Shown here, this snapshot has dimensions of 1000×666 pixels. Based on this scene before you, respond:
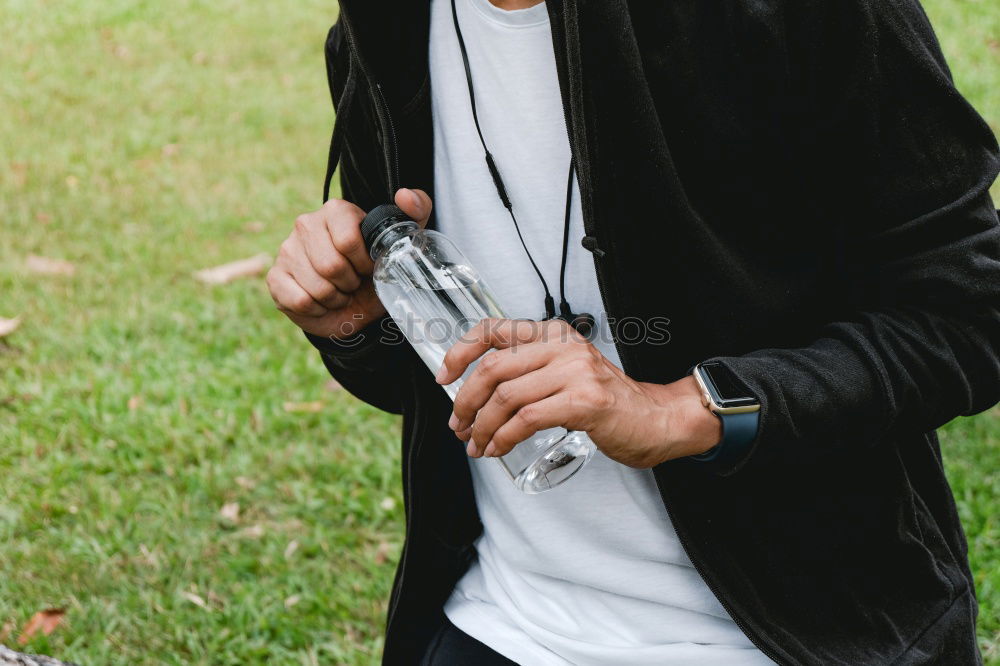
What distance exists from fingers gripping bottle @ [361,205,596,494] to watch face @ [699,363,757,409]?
11.4 inches

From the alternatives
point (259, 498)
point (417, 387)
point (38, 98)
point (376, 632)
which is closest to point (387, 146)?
point (417, 387)

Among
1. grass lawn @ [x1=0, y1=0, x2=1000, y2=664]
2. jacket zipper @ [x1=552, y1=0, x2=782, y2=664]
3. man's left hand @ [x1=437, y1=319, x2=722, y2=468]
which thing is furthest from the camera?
grass lawn @ [x1=0, y1=0, x2=1000, y2=664]

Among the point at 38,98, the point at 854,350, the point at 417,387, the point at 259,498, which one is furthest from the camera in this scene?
the point at 38,98

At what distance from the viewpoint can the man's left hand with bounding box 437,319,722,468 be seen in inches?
49.5

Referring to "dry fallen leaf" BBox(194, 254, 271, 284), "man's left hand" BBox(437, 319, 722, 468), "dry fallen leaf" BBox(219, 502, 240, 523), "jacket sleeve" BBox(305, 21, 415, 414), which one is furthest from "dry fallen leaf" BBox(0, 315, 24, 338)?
"man's left hand" BBox(437, 319, 722, 468)

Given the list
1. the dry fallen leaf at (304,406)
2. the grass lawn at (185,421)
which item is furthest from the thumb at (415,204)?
the dry fallen leaf at (304,406)

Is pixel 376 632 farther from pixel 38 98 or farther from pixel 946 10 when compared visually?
pixel 946 10

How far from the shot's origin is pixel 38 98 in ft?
25.7

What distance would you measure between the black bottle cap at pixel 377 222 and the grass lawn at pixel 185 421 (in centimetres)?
176

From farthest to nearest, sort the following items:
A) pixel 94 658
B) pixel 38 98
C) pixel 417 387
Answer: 1. pixel 38 98
2. pixel 94 658
3. pixel 417 387

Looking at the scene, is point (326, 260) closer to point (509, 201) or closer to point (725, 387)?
point (509, 201)

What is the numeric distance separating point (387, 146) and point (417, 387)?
1.45 feet

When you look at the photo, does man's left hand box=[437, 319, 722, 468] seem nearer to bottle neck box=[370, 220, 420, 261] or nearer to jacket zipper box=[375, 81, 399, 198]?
bottle neck box=[370, 220, 420, 261]

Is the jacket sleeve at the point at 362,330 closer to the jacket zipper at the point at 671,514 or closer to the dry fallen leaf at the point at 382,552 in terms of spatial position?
the jacket zipper at the point at 671,514
